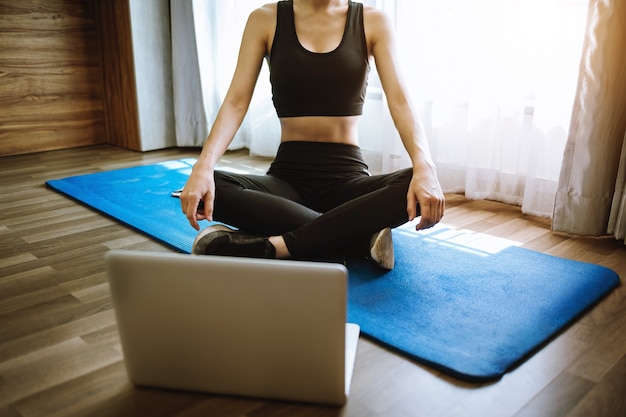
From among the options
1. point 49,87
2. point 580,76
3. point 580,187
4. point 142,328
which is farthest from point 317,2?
point 49,87

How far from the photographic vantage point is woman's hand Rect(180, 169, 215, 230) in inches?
46.1

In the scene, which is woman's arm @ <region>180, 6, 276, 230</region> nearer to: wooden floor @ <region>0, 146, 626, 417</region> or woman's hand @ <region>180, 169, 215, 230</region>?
woman's hand @ <region>180, 169, 215, 230</region>

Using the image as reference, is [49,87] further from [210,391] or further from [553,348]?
[553,348]

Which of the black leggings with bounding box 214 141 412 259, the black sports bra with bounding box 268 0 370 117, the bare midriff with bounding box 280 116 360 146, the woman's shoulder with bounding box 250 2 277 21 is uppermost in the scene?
the woman's shoulder with bounding box 250 2 277 21

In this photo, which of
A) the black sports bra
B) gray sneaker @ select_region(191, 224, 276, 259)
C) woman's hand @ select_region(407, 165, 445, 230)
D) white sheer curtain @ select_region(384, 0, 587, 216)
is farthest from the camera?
white sheer curtain @ select_region(384, 0, 587, 216)

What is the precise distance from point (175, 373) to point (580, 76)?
1362 millimetres

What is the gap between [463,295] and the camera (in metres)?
1.30

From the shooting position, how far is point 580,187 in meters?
1.68

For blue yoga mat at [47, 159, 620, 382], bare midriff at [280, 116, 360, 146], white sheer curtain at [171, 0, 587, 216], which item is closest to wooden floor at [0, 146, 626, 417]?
blue yoga mat at [47, 159, 620, 382]

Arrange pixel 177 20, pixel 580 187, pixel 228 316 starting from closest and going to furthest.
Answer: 1. pixel 228 316
2. pixel 580 187
3. pixel 177 20

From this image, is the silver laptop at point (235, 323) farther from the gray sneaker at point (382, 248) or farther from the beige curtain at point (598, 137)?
the beige curtain at point (598, 137)

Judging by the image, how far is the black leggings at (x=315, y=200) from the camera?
52.4 inches

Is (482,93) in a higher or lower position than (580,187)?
higher

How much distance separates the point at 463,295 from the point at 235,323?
620mm
